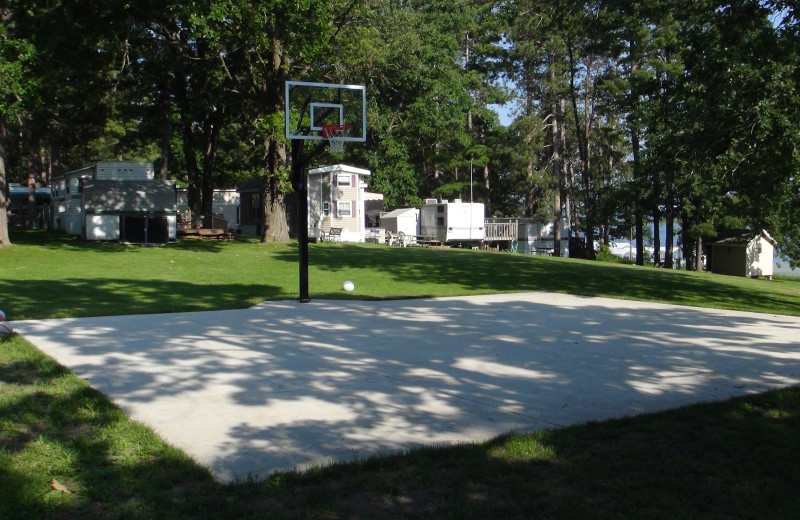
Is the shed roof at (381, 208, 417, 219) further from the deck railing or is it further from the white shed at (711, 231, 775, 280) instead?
the white shed at (711, 231, 775, 280)

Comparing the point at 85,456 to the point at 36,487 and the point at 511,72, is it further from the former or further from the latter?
the point at 511,72

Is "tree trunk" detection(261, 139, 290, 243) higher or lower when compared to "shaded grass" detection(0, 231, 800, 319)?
higher

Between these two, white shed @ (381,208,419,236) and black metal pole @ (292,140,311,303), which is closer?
black metal pole @ (292,140,311,303)

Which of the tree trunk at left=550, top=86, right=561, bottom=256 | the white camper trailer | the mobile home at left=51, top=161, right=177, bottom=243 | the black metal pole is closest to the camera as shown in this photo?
the black metal pole

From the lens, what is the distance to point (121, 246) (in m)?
26.5

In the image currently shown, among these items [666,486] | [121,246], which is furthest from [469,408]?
A: [121,246]

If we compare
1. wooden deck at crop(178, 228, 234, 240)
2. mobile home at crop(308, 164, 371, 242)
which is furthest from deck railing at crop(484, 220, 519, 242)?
wooden deck at crop(178, 228, 234, 240)

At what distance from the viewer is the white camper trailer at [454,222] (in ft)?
135

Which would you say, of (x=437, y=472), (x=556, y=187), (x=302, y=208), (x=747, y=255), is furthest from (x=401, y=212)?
(x=437, y=472)

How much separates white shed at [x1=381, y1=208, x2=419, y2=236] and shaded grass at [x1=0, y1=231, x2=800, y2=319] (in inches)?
556

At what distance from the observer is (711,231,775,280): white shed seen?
142ft

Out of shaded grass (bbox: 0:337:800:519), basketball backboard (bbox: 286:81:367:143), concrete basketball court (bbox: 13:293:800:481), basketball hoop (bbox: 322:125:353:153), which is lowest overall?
shaded grass (bbox: 0:337:800:519)

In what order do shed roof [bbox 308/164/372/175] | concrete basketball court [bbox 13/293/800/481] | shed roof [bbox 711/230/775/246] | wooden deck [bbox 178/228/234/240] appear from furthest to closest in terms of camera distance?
shed roof [bbox 711/230/775/246] → shed roof [bbox 308/164/372/175] → wooden deck [bbox 178/228/234/240] → concrete basketball court [bbox 13/293/800/481]

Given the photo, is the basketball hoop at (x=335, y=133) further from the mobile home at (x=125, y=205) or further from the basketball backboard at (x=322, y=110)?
the mobile home at (x=125, y=205)
